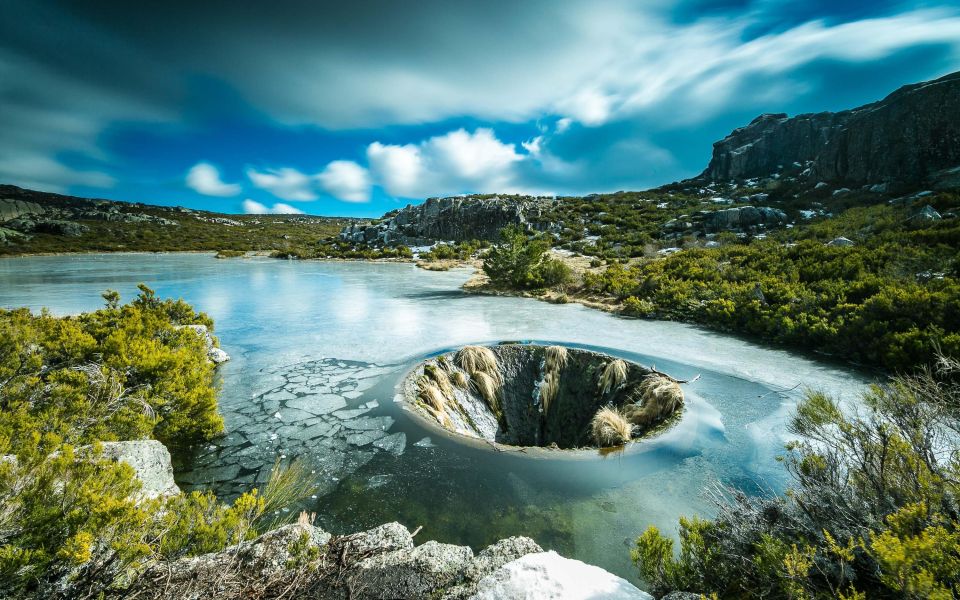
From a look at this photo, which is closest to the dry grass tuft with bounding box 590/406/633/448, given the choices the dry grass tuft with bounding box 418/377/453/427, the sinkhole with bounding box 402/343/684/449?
the sinkhole with bounding box 402/343/684/449

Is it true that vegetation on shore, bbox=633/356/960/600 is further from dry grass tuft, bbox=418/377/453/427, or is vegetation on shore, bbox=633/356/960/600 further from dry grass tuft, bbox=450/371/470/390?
dry grass tuft, bbox=450/371/470/390

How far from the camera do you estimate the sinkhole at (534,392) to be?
259 inches

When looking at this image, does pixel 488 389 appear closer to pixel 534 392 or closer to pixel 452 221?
pixel 534 392

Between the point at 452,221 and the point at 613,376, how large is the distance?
4562cm

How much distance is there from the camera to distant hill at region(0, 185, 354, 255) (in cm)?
4912

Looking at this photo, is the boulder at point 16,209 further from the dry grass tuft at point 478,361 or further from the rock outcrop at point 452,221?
the dry grass tuft at point 478,361

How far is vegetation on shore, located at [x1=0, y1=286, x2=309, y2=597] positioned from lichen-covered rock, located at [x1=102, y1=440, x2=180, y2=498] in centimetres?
25

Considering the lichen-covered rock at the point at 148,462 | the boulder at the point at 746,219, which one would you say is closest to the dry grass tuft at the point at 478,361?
the lichen-covered rock at the point at 148,462

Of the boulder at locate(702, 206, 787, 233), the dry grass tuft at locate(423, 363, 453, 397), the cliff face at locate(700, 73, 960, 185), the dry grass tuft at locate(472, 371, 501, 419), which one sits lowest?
the dry grass tuft at locate(472, 371, 501, 419)

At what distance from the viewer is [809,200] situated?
1291 inches

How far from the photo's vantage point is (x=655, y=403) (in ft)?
20.6

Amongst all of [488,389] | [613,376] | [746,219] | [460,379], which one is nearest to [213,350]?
→ [460,379]

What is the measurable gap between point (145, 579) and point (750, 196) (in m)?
49.5

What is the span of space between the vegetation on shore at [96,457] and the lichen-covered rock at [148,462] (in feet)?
0.82
